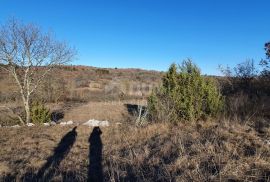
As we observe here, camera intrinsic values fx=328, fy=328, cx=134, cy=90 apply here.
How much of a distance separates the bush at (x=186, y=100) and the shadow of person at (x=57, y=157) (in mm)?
3628

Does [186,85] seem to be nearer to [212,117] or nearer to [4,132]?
[212,117]

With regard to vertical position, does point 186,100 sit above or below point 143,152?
above

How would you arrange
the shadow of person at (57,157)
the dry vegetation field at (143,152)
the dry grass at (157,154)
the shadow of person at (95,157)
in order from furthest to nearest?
the shadow of person at (57,157) < the shadow of person at (95,157) < the dry vegetation field at (143,152) < the dry grass at (157,154)

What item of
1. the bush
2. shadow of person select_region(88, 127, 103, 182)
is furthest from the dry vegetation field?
the bush

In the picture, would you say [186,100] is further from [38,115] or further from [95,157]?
[38,115]

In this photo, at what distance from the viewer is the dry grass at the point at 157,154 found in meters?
6.07

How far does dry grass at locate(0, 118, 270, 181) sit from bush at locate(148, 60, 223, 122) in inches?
43.8

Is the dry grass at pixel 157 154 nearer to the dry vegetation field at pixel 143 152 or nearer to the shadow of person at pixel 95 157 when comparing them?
the dry vegetation field at pixel 143 152

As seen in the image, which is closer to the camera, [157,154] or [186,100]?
[157,154]

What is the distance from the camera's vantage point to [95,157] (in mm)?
8859

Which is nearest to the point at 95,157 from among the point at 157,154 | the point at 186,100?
the point at 157,154

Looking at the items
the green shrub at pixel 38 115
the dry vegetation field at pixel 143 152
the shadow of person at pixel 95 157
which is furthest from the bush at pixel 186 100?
the green shrub at pixel 38 115

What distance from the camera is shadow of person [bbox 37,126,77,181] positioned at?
7320 millimetres

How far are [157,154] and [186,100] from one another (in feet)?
18.8
